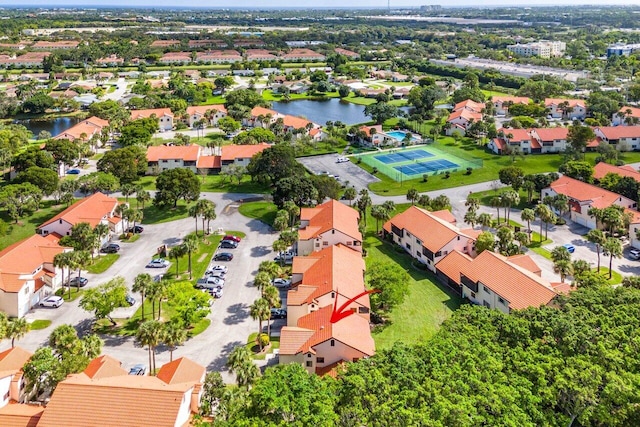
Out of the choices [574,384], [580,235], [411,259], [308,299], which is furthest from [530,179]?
[574,384]

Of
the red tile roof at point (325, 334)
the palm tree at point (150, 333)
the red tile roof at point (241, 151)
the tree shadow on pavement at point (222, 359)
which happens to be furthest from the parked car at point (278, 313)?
the red tile roof at point (241, 151)

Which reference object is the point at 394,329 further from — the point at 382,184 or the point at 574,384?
the point at 382,184

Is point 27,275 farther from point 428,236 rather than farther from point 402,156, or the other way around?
point 402,156

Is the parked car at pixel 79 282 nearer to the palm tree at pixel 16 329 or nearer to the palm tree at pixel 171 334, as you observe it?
the palm tree at pixel 16 329

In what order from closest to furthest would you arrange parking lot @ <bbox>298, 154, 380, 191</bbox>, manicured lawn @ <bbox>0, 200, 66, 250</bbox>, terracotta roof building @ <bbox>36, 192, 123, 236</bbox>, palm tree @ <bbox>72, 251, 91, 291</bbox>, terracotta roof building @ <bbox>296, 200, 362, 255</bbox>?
1. palm tree @ <bbox>72, 251, 91, 291</bbox>
2. terracotta roof building @ <bbox>296, 200, 362, 255</bbox>
3. terracotta roof building @ <bbox>36, 192, 123, 236</bbox>
4. manicured lawn @ <bbox>0, 200, 66, 250</bbox>
5. parking lot @ <bbox>298, 154, 380, 191</bbox>

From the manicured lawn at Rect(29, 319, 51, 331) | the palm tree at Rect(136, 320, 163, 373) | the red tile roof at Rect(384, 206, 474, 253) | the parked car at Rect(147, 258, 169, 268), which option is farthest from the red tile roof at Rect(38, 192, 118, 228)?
the red tile roof at Rect(384, 206, 474, 253)

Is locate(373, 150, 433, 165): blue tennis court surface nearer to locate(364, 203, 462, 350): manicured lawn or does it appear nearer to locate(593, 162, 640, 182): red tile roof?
locate(593, 162, 640, 182): red tile roof
